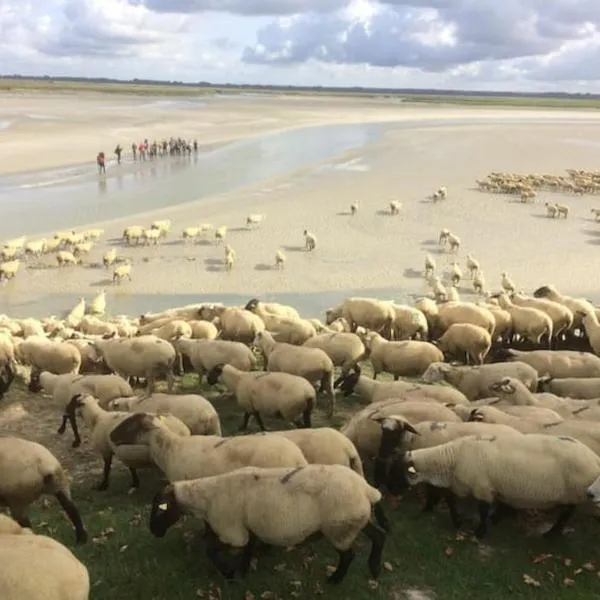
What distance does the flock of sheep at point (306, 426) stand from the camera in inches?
289

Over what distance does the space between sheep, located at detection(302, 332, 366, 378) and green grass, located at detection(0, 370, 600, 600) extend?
4633 millimetres

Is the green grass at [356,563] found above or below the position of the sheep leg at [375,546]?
below

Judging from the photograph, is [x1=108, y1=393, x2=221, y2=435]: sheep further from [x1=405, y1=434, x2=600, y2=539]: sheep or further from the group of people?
the group of people

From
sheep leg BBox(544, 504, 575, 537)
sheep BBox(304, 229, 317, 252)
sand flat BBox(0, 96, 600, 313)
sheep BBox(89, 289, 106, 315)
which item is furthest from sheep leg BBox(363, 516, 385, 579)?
sheep BBox(304, 229, 317, 252)

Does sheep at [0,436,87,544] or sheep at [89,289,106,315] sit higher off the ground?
sheep at [0,436,87,544]

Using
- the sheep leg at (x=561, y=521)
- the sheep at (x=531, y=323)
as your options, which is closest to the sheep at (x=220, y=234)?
the sheep at (x=531, y=323)

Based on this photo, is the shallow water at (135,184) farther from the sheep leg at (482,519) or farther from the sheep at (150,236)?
the sheep leg at (482,519)

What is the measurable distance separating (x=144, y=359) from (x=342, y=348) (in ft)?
11.5

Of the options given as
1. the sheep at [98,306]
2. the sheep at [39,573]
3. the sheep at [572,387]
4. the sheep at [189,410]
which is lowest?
the sheep at [98,306]

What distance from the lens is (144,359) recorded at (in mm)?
12953

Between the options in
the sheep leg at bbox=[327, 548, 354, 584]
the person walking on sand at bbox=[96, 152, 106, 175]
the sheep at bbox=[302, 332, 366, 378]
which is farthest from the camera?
the person walking on sand at bbox=[96, 152, 106, 175]

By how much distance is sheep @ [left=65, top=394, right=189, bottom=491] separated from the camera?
9.34 metres

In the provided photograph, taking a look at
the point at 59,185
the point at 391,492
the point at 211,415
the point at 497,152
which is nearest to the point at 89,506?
the point at 211,415

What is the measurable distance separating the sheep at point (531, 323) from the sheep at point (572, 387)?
3426 millimetres
